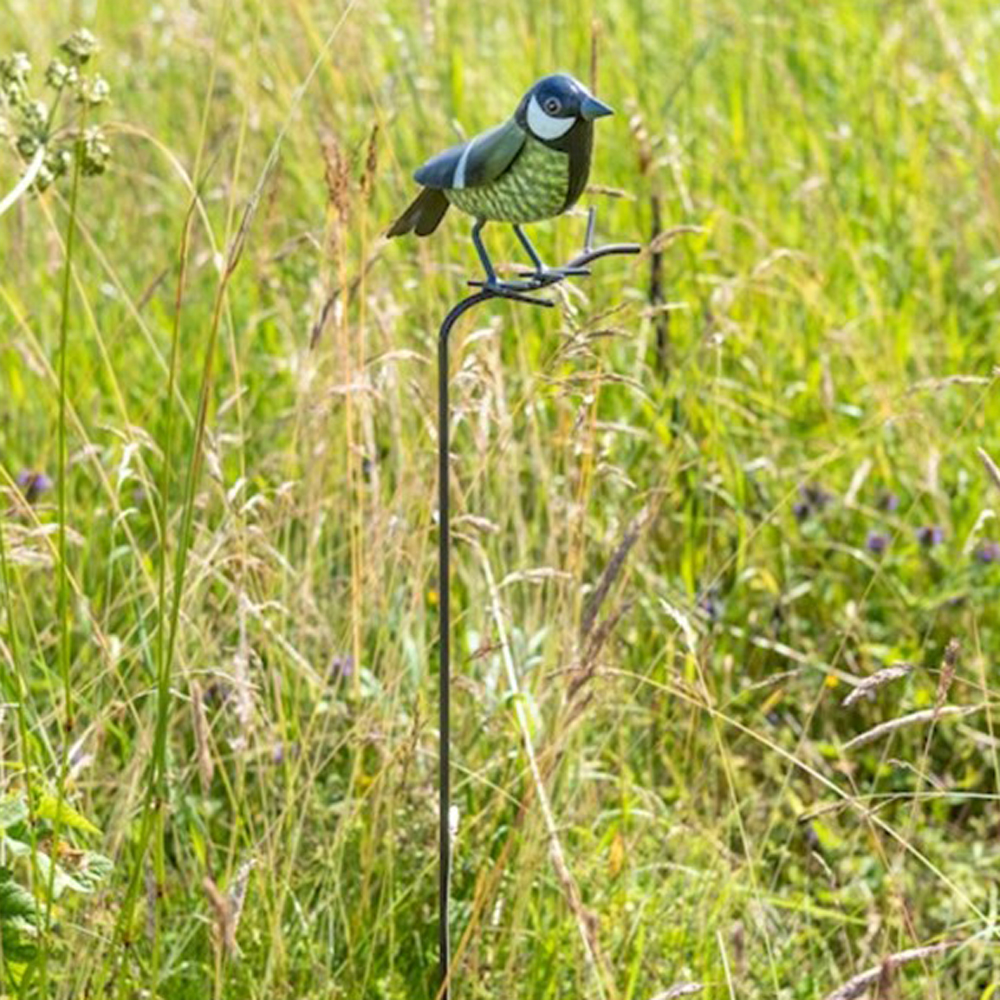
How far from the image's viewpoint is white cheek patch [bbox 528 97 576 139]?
68.7 inches

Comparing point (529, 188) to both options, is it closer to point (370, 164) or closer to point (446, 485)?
point (446, 485)

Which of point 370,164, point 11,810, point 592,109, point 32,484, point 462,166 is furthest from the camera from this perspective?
point 32,484

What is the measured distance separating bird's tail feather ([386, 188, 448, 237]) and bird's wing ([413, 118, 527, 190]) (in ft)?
0.13

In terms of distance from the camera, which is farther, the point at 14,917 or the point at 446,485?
the point at 14,917

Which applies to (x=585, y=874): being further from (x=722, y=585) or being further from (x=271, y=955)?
(x=722, y=585)

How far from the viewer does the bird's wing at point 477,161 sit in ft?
5.86

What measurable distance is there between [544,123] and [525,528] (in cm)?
133

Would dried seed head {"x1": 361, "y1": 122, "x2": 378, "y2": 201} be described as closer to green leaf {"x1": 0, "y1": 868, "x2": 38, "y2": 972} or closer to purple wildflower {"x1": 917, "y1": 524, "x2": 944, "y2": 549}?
green leaf {"x1": 0, "y1": 868, "x2": 38, "y2": 972}

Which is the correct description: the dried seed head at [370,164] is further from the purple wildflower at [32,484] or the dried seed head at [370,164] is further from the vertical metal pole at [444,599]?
the purple wildflower at [32,484]

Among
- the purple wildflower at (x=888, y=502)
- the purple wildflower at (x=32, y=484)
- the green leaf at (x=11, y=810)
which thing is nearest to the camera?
the green leaf at (x=11, y=810)

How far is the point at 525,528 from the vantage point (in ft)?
9.96

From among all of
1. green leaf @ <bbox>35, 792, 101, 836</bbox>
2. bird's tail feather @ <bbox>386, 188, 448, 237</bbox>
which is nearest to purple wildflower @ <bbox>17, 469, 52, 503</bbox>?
green leaf @ <bbox>35, 792, 101, 836</bbox>

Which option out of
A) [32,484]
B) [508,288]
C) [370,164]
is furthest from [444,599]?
[32,484]

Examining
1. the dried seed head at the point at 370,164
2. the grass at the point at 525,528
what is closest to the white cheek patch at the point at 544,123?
the grass at the point at 525,528
